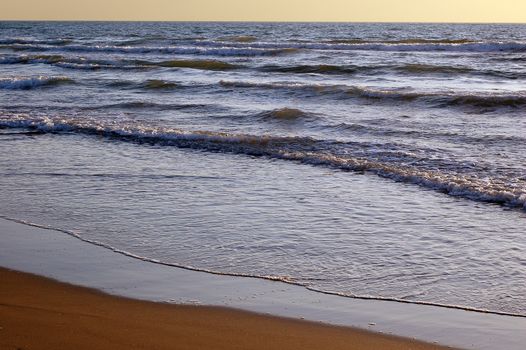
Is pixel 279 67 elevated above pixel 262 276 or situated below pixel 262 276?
below

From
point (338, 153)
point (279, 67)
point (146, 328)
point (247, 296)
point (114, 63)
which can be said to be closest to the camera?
point (146, 328)

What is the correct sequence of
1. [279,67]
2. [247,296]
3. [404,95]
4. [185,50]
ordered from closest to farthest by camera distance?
1. [247,296]
2. [404,95]
3. [279,67]
4. [185,50]

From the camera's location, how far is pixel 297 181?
8609 mm

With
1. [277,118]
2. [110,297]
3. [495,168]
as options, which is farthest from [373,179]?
[277,118]

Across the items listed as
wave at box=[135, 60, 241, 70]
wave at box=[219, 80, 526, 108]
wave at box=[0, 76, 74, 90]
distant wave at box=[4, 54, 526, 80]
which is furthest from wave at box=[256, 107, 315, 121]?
wave at box=[135, 60, 241, 70]

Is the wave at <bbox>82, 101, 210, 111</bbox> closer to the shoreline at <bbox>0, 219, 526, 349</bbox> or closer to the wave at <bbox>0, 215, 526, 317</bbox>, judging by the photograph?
the wave at <bbox>0, 215, 526, 317</bbox>

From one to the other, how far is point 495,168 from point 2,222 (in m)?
5.35

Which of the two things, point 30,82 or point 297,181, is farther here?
point 30,82

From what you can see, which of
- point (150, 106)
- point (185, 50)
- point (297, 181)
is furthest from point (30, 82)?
point (185, 50)

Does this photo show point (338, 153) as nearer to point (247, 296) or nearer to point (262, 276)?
point (262, 276)

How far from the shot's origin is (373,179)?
8664 mm

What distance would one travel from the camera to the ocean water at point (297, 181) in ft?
18.6

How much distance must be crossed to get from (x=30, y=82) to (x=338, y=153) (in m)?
13.3

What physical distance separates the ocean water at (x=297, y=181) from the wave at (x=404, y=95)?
0.07 metres
